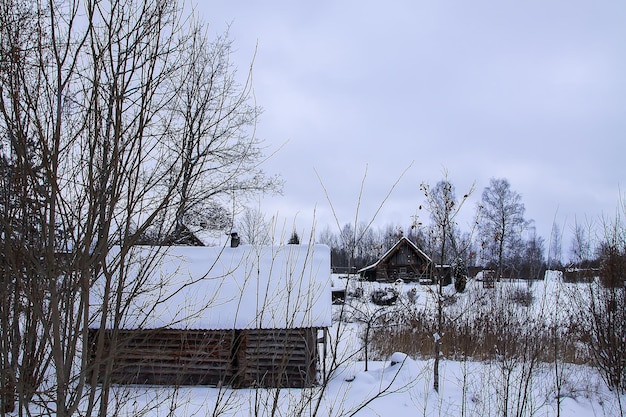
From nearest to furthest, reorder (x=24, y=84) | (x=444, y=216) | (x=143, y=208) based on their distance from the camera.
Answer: (x=24, y=84) < (x=143, y=208) < (x=444, y=216)

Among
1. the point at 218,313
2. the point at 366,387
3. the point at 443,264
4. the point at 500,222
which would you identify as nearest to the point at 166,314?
the point at 218,313

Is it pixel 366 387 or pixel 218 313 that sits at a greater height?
pixel 218 313

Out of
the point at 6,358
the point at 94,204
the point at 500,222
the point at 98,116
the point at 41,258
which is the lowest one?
the point at 6,358

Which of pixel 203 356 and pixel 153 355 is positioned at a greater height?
pixel 153 355

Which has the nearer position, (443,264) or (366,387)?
(443,264)

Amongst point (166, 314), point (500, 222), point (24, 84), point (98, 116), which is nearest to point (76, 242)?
point (98, 116)

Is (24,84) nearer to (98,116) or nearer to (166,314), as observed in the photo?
(98,116)

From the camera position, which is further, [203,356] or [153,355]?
[203,356]

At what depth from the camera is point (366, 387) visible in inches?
346

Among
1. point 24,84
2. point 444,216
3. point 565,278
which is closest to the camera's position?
point 24,84

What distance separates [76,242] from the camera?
1749mm

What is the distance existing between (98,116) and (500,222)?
33.2 m

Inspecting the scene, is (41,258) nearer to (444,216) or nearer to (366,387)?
(444,216)

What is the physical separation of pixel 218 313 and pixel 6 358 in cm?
827
